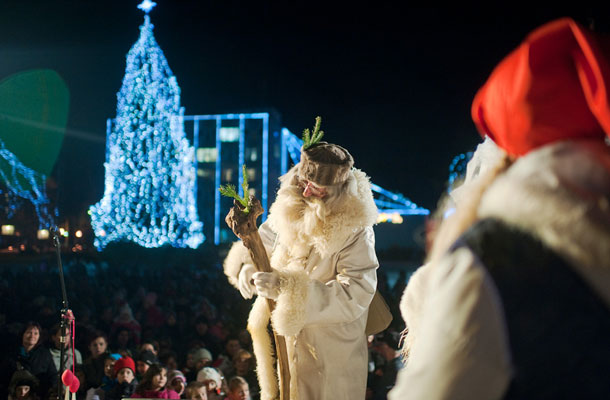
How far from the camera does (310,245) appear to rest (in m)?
3.20

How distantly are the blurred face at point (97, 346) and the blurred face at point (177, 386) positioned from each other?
1390mm

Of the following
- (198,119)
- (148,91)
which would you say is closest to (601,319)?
(148,91)

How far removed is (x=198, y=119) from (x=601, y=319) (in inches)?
2023

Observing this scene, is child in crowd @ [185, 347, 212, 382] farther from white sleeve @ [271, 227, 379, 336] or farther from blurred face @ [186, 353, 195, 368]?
white sleeve @ [271, 227, 379, 336]

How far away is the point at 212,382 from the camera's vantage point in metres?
5.27

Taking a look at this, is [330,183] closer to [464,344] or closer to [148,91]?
[464,344]

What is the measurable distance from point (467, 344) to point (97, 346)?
600 cm

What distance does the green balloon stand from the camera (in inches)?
916

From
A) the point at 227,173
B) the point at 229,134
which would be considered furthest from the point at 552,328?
the point at 229,134

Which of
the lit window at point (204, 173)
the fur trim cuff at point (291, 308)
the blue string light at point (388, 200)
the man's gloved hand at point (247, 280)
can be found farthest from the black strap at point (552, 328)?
the lit window at point (204, 173)

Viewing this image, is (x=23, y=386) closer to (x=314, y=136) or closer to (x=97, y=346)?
(x=97, y=346)

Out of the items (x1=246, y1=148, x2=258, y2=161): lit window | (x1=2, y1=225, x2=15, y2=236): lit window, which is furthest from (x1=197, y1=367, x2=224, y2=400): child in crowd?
(x1=246, y1=148, x2=258, y2=161): lit window

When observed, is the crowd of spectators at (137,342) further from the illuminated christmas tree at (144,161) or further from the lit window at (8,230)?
the lit window at (8,230)

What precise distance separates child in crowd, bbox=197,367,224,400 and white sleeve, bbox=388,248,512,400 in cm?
459
